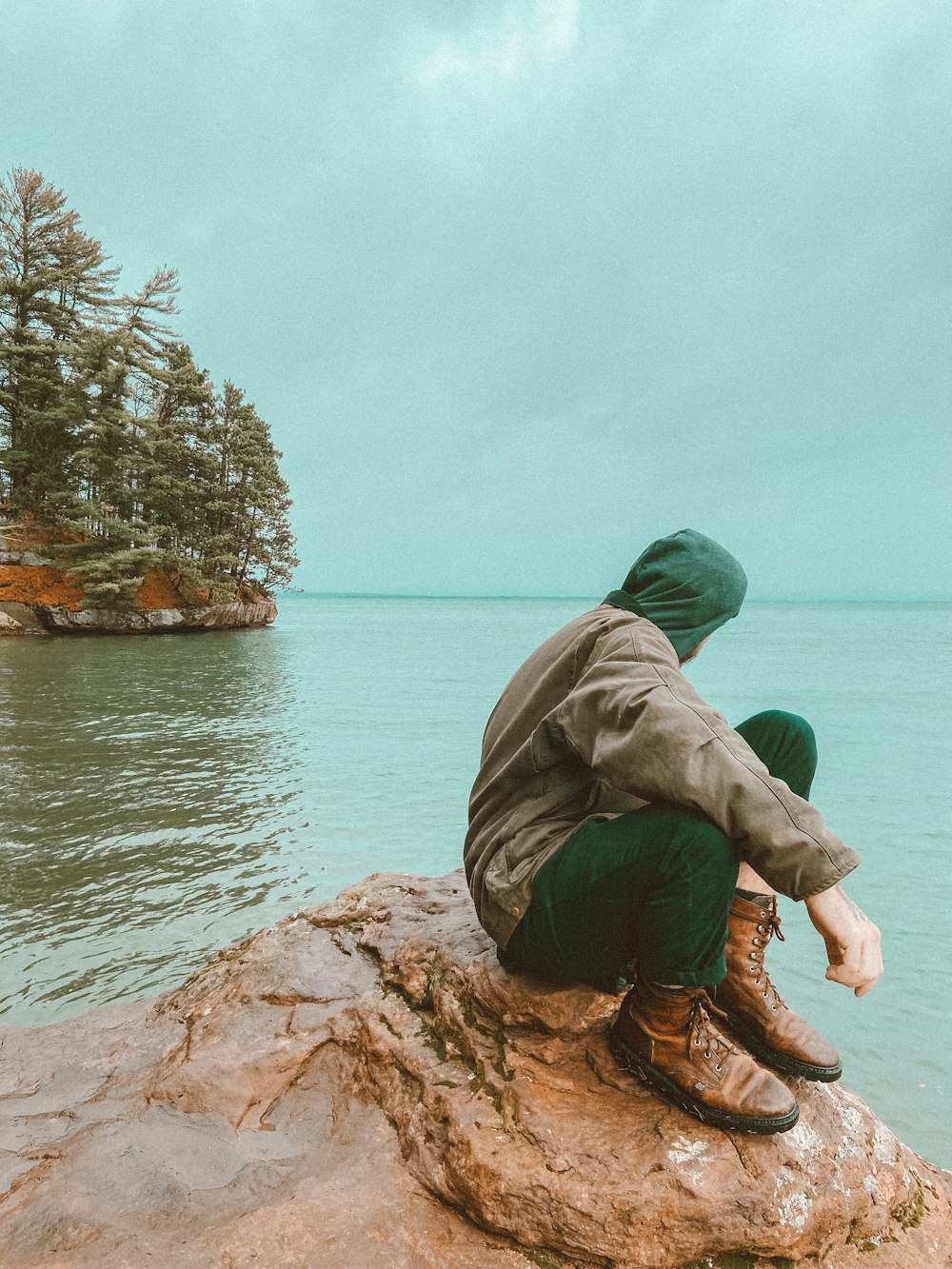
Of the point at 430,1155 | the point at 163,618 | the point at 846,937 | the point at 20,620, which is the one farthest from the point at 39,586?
the point at 846,937

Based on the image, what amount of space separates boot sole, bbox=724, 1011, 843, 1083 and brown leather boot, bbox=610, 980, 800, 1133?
0.67ft

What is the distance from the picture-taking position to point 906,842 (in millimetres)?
7535

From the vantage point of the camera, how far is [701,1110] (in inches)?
72.1

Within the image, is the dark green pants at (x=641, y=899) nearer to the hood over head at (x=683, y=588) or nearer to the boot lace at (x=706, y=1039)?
the boot lace at (x=706, y=1039)

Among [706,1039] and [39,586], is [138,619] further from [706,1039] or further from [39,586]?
[706,1039]

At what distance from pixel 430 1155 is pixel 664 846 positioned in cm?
108

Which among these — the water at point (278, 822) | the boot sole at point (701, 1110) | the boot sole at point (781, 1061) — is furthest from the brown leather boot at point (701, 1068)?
the water at point (278, 822)

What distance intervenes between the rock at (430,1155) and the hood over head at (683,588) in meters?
1.14

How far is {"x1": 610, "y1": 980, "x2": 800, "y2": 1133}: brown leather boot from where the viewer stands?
1.81 m

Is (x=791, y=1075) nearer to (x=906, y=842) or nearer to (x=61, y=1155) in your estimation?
(x=61, y=1155)

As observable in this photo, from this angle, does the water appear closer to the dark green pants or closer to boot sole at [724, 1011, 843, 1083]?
boot sole at [724, 1011, 843, 1083]

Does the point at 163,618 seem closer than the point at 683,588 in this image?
No

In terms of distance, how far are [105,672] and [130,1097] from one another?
54.5 feet

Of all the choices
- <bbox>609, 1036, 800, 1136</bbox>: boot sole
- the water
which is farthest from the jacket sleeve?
the water
